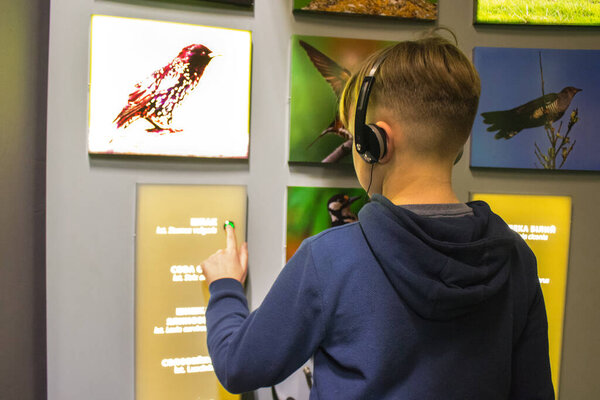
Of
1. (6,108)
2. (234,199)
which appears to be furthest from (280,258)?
(6,108)

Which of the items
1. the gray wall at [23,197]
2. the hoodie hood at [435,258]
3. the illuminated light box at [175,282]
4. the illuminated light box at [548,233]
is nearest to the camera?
the hoodie hood at [435,258]

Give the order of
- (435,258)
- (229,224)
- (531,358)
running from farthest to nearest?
(229,224) → (531,358) → (435,258)

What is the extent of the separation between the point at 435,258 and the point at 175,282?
2.43 feet

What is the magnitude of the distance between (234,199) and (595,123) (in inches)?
43.9

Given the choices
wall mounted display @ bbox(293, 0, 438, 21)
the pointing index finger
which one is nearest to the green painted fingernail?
the pointing index finger

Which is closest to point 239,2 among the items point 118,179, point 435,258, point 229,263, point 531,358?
point 118,179

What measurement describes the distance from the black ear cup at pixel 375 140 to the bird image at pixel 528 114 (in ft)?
2.12

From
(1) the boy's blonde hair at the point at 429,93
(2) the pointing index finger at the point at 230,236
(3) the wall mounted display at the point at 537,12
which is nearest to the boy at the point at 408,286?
(1) the boy's blonde hair at the point at 429,93

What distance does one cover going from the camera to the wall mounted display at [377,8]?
3.42ft

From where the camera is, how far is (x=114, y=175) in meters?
1.01

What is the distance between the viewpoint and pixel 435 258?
1.80 feet

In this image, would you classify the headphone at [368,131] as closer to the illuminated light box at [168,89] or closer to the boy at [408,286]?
Result: the boy at [408,286]

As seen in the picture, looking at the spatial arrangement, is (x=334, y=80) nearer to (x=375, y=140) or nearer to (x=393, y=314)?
(x=375, y=140)

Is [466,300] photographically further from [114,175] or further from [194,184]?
[114,175]
